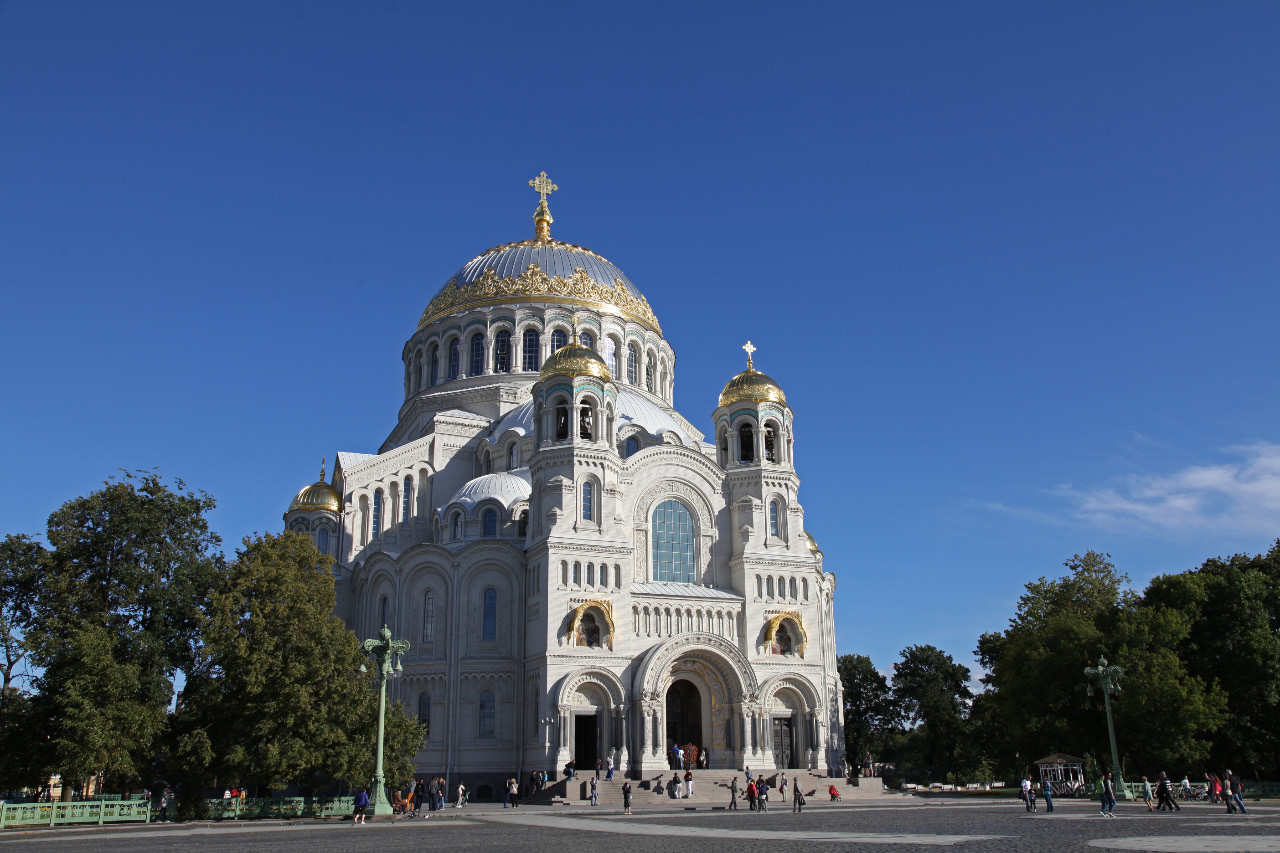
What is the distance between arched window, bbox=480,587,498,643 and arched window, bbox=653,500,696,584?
224 inches

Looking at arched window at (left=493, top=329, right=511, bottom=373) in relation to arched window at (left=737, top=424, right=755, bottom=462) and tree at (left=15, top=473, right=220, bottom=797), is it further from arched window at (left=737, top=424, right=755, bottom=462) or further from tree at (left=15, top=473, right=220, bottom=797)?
tree at (left=15, top=473, right=220, bottom=797)

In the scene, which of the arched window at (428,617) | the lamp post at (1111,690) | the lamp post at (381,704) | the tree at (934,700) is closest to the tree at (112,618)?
the lamp post at (381,704)

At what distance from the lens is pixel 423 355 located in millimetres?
49125

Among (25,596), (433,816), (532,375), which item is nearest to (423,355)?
(532,375)

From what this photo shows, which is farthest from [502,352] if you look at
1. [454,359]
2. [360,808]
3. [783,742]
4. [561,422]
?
[360,808]

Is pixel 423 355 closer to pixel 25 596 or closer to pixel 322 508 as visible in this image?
pixel 322 508

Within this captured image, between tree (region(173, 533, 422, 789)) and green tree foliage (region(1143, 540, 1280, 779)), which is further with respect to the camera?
green tree foliage (region(1143, 540, 1280, 779))

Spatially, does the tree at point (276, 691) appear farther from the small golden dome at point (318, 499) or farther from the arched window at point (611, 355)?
the arched window at point (611, 355)

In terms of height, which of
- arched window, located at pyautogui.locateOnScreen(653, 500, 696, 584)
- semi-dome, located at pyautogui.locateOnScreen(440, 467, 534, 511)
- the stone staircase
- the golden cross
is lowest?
the stone staircase

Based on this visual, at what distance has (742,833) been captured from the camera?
17.5m

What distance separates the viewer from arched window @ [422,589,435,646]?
35844 mm

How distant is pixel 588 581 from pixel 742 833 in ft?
56.7

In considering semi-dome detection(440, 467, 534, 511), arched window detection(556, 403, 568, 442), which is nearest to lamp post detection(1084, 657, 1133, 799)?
arched window detection(556, 403, 568, 442)

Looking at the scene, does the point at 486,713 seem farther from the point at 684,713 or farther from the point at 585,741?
the point at 684,713
